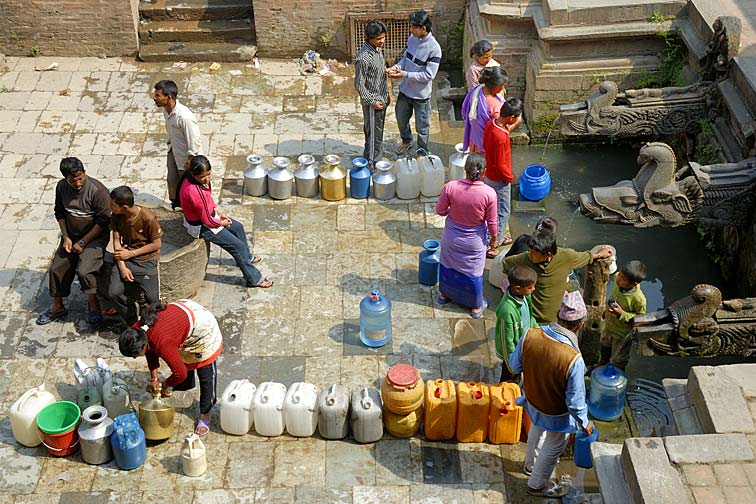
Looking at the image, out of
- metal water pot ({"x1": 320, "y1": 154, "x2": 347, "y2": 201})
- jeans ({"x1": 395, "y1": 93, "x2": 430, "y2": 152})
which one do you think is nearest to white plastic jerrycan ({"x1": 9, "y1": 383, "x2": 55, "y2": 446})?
metal water pot ({"x1": 320, "y1": 154, "x2": 347, "y2": 201})

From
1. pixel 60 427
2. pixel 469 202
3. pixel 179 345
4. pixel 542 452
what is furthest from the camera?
pixel 469 202

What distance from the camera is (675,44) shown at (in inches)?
432

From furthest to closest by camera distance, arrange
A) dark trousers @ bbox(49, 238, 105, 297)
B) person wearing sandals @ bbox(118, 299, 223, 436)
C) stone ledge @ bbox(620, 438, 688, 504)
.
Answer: dark trousers @ bbox(49, 238, 105, 297) < person wearing sandals @ bbox(118, 299, 223, 436) < stone ledge @ bbox(620, 438, 688, 504)

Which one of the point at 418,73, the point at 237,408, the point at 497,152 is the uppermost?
the point at 497,152

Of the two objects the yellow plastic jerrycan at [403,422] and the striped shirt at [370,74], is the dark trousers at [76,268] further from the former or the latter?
the striped shirt at [370,74]

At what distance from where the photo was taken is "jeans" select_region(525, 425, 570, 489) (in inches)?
260

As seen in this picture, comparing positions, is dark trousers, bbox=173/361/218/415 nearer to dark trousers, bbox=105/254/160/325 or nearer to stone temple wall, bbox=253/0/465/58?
dark trousers, bbox=105/254/160/325

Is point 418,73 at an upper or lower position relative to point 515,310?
lower

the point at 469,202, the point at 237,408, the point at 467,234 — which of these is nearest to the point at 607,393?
the point at 467,234

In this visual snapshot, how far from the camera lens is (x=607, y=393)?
7379mm

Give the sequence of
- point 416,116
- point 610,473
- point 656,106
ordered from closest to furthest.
A: point 610,473
point 656,106
point 416,116

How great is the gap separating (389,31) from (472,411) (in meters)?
7.40

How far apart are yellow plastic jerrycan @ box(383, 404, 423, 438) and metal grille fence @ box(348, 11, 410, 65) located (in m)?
6.88

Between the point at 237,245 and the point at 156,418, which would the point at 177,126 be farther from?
the point at 156,418
